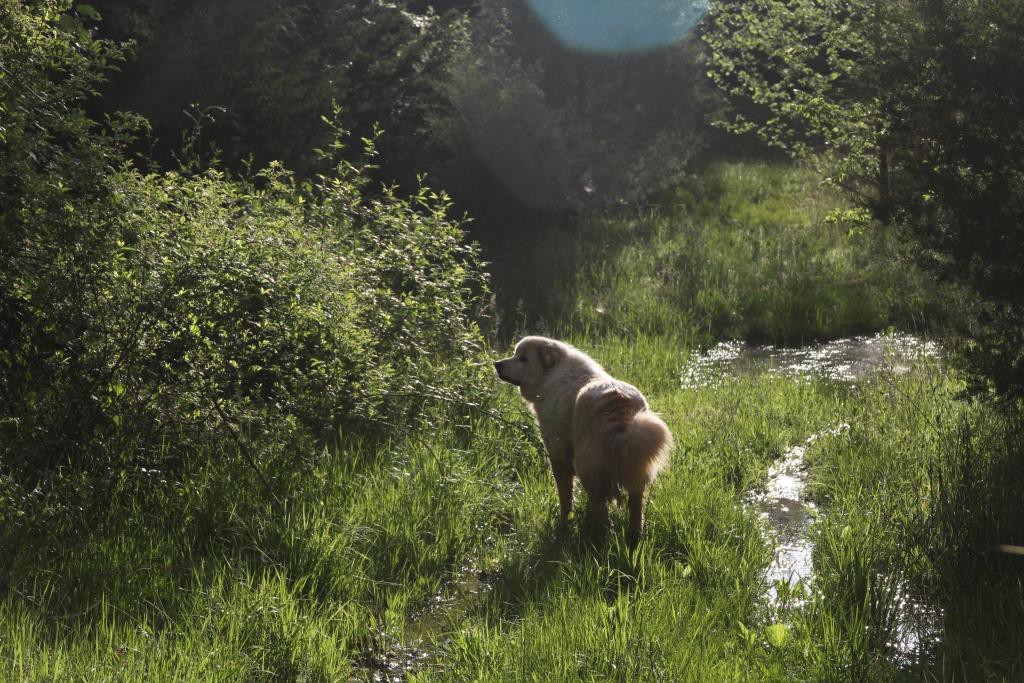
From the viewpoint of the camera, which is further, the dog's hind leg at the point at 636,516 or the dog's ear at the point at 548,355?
the dog's ear at the point at 548,355

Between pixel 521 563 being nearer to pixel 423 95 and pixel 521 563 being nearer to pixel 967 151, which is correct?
pixel 967 151

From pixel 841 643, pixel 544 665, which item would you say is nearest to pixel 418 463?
pixel 544 665

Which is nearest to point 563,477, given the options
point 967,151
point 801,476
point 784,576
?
point 784,576

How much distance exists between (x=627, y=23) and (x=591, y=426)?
17.4m

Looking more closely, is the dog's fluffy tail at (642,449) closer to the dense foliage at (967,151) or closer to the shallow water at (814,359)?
the dense foliage at (967,151)

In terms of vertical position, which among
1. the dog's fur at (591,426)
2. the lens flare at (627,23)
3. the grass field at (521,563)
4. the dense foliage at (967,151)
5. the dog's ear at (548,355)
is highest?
the lens flare at (627,23)

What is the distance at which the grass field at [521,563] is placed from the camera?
4449 millimetres

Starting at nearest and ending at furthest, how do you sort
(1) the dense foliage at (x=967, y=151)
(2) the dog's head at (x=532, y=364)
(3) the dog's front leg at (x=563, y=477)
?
(1) the dense foliage at (x=967, y=151) < (3) the dog's front leg at (x=563, y=477) < (2) the dog's head at (x=532, y=364)

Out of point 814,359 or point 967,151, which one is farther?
point 814,359

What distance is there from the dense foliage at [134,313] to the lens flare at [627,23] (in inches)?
619

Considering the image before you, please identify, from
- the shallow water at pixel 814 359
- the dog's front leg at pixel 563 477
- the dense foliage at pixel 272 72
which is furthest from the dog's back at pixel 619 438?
the dense foliage at pixel 272 72

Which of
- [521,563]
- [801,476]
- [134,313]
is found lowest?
[521,563]

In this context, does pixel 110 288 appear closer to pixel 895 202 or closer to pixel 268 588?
pixel 268 588

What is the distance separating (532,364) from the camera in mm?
6805
